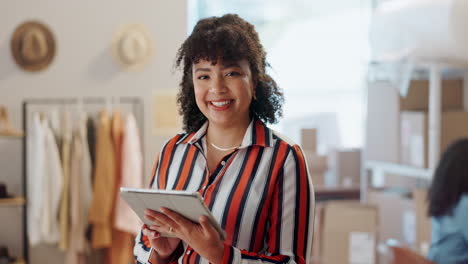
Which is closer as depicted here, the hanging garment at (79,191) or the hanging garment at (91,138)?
the hanging garment at (79,191)

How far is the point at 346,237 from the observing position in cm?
342

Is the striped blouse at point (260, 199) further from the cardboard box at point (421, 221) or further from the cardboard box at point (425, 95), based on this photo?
the cardboard box at point (425, 95)

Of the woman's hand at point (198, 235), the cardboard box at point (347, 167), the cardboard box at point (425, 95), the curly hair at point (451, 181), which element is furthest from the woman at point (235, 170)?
the cardboard box at point (347, 167)

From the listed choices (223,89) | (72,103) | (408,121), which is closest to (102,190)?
(72,103)

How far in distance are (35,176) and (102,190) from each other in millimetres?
432

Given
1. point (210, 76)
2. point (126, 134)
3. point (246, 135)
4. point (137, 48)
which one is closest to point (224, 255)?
point (246, 135)

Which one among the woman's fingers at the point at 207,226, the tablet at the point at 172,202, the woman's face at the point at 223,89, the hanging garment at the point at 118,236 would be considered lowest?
the hanging garment at the point at 118,236

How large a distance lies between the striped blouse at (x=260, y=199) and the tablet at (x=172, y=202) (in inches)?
3.1

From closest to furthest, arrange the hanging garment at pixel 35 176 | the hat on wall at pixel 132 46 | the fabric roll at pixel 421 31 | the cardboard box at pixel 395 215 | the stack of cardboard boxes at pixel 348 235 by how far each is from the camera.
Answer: the fabric roll at pixel 421 31 → the cardboard box at pixel 395 215 → the stack of cardboard boxes at pixel 348 235 → the hanging garment at pixel 35 176 → the hat on wall at pixel 132 46

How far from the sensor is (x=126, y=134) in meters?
3.77

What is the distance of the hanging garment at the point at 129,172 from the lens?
3688 mm

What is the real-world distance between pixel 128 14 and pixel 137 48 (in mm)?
257

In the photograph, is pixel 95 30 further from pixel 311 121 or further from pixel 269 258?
pixel 269 258

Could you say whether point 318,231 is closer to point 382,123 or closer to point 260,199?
point 382,123
